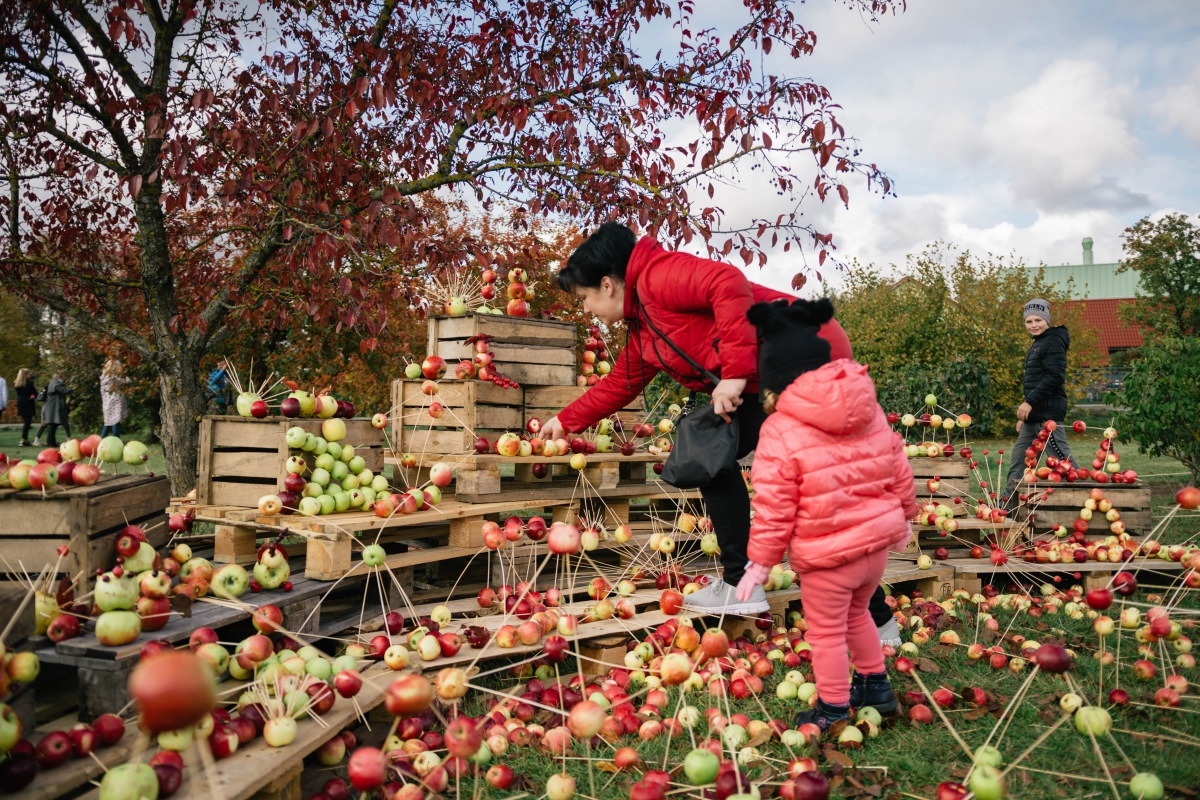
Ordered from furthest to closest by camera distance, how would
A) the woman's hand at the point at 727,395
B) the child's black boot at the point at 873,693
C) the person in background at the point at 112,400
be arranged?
1. the person in background at the point at 112,400
2. the woman's hand at the point at 727,395
3. the child's black boot at the point at 873,693

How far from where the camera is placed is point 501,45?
5.07m

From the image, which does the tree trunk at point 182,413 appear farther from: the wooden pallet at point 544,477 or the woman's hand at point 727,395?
the woman's hand at point 727,395

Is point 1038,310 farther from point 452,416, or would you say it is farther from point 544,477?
point 452,416

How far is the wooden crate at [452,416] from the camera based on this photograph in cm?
404

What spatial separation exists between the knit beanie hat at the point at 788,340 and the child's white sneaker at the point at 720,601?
1150 millimetres

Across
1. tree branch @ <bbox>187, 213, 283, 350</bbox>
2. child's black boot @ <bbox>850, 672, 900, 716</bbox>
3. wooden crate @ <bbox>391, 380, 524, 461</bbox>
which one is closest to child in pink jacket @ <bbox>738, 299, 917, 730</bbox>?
child's black boot @ <bbox>850, 672, 900, 716</bbox>

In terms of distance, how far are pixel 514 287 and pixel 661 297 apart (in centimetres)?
165

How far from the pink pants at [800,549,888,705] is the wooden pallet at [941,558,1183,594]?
→ 221 cm

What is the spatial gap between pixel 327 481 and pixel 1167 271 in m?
22.2

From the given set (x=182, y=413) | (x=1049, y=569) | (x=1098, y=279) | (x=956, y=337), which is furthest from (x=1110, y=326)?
(x=182, y=413)

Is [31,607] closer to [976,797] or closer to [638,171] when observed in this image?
[976,797]

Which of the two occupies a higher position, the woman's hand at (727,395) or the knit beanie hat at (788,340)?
the knit beanie hat at (788,340)

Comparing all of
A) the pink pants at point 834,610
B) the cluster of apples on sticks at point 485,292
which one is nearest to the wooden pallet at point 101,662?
the pink pants at point 834,610

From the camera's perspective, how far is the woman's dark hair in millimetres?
3385
